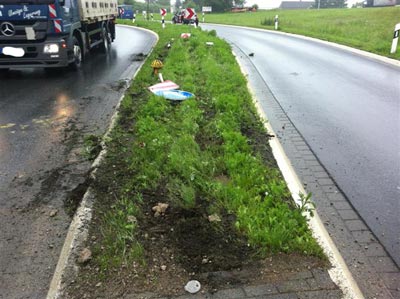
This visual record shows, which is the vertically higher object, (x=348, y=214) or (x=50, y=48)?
(x=50, y=48)

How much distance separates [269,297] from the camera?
2.95 m

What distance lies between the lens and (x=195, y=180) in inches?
181

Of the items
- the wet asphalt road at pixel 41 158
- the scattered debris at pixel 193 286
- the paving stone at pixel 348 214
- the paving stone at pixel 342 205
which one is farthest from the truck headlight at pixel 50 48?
the scattered debris at pixel 193 286

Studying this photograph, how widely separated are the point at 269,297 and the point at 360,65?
1198cm

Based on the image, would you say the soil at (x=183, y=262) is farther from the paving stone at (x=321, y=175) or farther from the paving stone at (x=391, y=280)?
the paving stone at (x=321, y=175)

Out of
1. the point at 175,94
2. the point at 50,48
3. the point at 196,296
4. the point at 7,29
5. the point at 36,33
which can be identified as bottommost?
the point at 196,296

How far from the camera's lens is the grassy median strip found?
3574 mm

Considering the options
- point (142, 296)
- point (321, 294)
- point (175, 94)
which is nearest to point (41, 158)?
point (142, 296)

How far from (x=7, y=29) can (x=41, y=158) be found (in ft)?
19.9

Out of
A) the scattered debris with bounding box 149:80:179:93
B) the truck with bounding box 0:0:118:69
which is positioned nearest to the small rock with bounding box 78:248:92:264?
the scattered debris with bounding box 149:80:179:93

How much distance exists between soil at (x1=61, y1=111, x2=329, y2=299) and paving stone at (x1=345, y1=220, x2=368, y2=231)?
74 centimetres

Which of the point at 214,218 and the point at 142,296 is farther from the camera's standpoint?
the point at 214,218

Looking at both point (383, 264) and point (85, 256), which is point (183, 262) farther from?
point (383, 264)

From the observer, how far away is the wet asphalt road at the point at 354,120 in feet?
14.3
